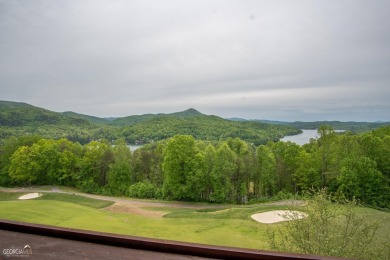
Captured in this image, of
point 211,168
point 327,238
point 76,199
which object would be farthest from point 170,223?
point 76,199

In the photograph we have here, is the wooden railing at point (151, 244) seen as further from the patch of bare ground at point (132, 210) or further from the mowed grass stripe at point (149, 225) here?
the patch of bare ground at point (132, 210)

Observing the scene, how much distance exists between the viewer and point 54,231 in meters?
2.13

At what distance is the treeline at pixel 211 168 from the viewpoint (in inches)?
1212

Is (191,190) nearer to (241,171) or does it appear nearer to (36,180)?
(241,171)

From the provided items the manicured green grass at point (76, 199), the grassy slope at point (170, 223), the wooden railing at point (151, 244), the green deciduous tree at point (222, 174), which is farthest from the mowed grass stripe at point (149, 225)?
the wooden railing at point (151, 244)

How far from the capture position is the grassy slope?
1611cm

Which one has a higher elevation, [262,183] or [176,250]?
[176,250]

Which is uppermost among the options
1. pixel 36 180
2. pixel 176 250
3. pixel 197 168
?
pixel 176 250

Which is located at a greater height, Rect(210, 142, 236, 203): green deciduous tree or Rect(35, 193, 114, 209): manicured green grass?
Rect(210, 142, 236, 203): green deciduous tree

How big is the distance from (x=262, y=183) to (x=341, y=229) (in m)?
25.1

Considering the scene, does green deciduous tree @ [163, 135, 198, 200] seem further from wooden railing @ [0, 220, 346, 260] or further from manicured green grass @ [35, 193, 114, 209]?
wooden railing @ [0, 220, 346, 260]

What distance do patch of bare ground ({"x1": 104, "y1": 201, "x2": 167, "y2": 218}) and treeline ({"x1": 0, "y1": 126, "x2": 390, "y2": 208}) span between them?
17.7ft

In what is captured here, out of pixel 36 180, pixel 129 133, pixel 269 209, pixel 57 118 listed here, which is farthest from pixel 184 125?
pixel 269 209

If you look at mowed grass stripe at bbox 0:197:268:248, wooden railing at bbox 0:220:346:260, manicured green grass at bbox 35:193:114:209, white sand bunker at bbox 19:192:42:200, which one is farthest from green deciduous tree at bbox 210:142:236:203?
wooden railing at bbox 0:220:346:260
